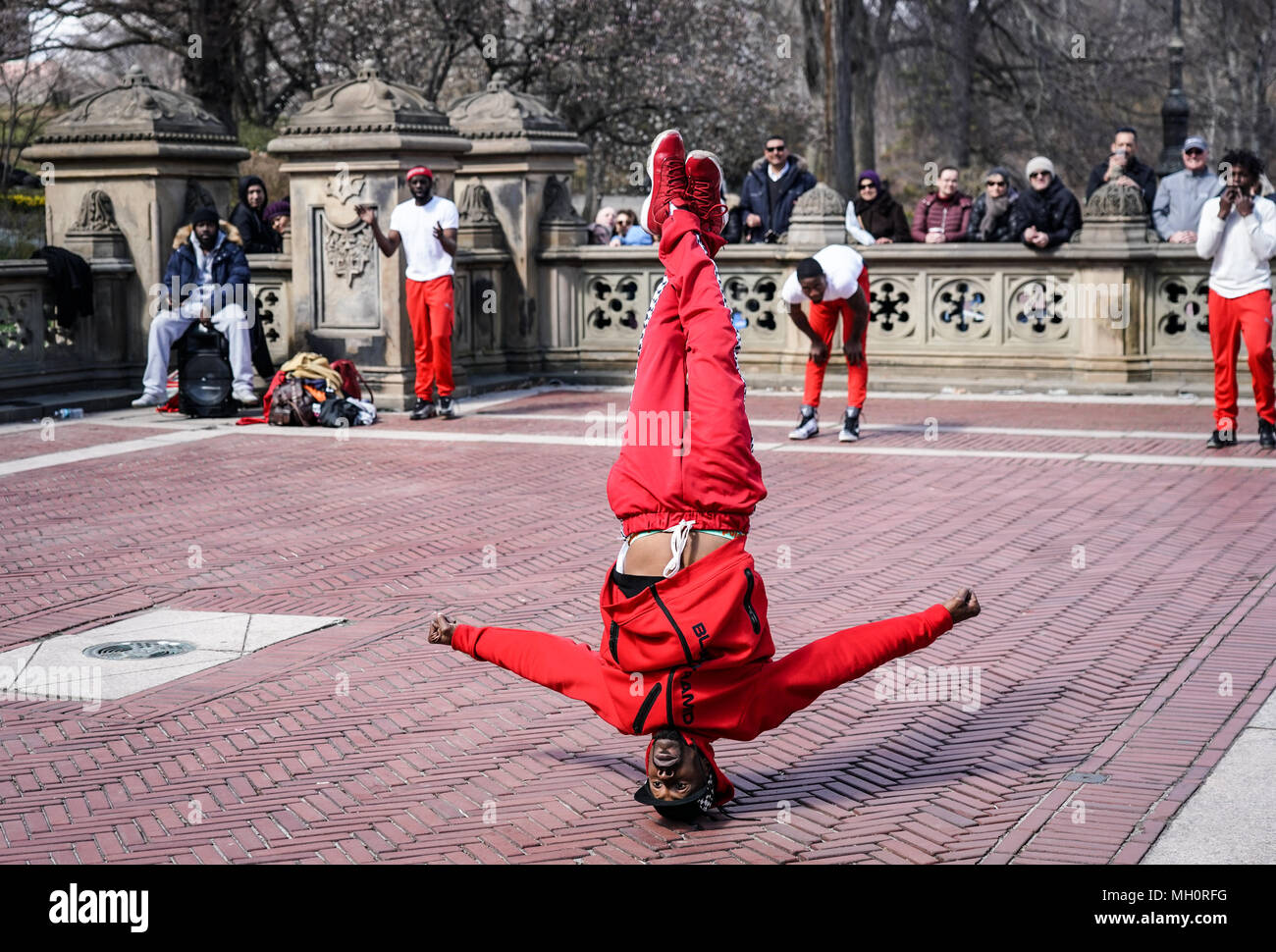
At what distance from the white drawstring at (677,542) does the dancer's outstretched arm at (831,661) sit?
1.46ft

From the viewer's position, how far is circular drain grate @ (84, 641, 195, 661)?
7008 millimetres

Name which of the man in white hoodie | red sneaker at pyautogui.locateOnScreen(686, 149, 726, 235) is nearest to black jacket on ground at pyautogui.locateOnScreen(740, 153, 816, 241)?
the man in white hoodie

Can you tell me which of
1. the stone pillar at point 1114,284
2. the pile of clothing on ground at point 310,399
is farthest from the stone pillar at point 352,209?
the stone pillar at point 1114,284

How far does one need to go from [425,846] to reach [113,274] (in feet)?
40.6

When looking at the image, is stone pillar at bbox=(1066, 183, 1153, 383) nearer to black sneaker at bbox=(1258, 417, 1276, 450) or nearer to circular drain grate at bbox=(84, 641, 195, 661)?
black sneaker at bbox=(1258, 417, 1276, 450)

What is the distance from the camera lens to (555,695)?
257 inches

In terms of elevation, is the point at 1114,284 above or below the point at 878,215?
below

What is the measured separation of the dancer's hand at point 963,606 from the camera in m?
5.00

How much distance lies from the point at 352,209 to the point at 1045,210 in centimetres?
657

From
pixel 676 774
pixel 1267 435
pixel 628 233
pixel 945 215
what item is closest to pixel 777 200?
pixel 945 215

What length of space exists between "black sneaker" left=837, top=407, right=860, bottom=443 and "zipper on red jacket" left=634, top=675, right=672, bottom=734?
8.34 metres

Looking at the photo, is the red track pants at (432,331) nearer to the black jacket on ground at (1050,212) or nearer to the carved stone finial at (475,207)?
the carved stone finial at (475,207)

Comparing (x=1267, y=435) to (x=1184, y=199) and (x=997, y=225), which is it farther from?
(x=997, y=225)
